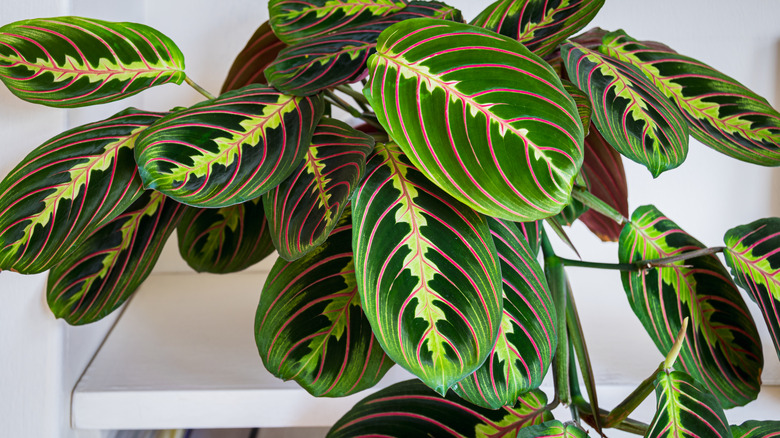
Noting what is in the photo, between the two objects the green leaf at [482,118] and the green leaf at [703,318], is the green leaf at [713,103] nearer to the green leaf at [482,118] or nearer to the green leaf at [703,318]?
the green leaf at [703,318]

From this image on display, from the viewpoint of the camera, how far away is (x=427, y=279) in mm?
441

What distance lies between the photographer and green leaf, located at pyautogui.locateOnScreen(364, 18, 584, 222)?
1.34 ft

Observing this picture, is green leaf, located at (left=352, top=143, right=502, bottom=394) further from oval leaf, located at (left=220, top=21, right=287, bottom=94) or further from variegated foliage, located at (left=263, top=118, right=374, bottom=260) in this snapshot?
oval leaf, located at (left=220, top=21, right=287, bottom=94)

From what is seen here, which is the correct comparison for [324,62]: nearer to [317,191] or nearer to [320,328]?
[317,191]

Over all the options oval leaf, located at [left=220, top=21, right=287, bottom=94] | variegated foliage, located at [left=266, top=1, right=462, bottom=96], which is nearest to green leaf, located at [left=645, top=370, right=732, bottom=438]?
variegated foliage, located at [left=266, top=1, right=462, bottom=96]

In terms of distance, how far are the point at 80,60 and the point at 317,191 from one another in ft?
0.89

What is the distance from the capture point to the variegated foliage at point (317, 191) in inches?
18.5

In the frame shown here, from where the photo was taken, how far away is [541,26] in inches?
23.3

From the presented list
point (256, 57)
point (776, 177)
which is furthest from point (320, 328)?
point (776, 177)

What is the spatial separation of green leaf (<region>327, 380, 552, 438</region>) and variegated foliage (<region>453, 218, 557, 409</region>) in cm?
5

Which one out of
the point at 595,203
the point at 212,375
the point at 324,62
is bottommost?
the point at 212,375

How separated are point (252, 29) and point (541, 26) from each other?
0.66m

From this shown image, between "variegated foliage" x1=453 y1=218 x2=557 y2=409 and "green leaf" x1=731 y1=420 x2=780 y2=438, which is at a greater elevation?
"variegated foliage" x1=453 y1=218 x2=557 y2=409

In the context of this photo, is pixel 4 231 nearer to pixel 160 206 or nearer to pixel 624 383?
pixel 160 206
